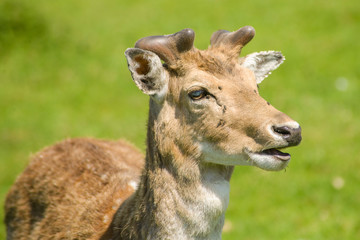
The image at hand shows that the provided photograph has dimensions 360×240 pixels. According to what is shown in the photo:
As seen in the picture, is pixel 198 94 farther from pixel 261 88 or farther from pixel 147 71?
pixel 261 88

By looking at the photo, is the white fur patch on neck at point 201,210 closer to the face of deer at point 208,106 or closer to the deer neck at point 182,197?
Result: the deer neck at point 182,197

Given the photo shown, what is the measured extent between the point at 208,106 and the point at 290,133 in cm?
69

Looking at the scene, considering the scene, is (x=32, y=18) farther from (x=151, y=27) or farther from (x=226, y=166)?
(x=226, y=166)

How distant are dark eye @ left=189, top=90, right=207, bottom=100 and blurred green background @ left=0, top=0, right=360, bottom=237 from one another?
3.96 metres

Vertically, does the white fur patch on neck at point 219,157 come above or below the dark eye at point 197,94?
below

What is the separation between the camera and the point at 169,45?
434 cm

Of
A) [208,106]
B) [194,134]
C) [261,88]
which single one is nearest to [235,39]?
[208,106]

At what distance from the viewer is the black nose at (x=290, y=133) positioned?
3857 mm

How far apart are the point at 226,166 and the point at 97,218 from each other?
140 cm

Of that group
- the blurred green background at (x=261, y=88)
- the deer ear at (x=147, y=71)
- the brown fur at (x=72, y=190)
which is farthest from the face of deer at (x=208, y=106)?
the blurred green background at (x=261, y=88)

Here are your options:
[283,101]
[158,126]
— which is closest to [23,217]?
[158,126]

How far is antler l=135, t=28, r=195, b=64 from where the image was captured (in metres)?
4.32

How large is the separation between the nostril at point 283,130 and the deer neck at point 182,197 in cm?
63

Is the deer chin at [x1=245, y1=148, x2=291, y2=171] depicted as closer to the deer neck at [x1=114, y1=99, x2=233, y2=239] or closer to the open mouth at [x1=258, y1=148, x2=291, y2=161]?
the open mouth at [x1=258, y1=148, x2=291, y2=161]
